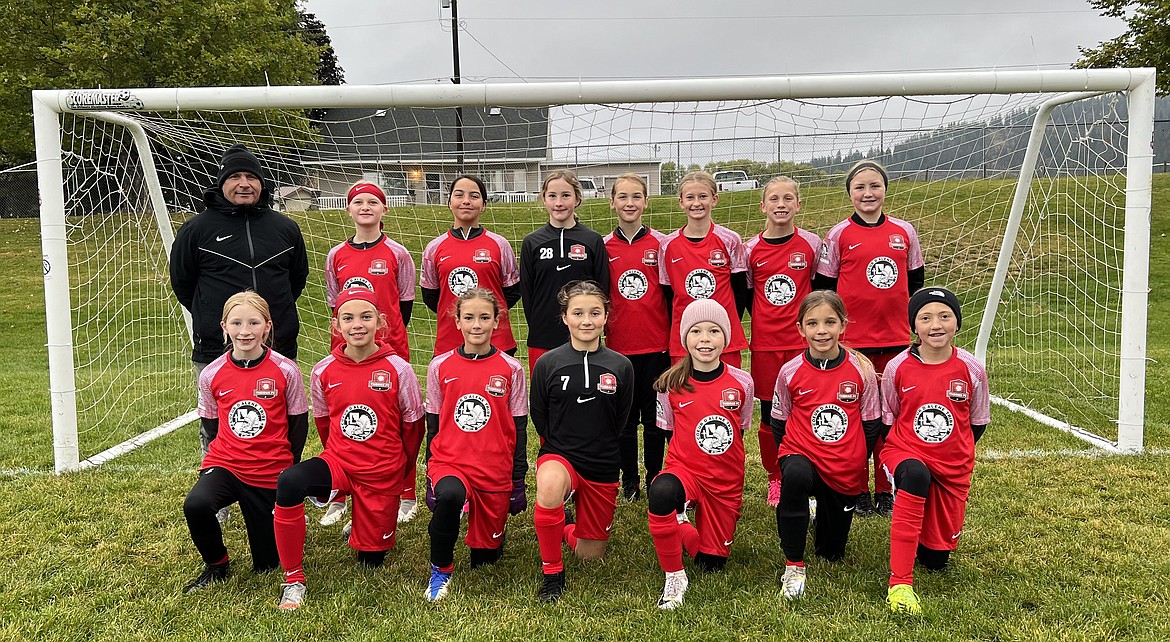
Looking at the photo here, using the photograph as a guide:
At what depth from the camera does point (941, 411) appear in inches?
121

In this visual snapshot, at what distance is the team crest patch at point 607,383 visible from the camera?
125 inches

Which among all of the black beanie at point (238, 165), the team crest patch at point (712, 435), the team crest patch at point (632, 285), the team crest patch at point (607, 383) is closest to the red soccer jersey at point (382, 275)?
the black beanie at point (238, 165)

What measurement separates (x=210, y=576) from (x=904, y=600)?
2.80 metres

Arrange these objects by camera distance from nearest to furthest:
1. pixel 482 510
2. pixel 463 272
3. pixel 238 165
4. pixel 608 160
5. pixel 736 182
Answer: pixel 482 510 < pixel 238 165 < pixel 463 272 < pixel 608 160 < pixel 736 182

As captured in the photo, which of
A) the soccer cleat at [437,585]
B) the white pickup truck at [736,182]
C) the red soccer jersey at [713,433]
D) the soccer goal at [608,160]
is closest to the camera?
the soccer cleat at [437,585]

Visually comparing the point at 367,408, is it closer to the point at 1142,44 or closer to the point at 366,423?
the point at 366,423

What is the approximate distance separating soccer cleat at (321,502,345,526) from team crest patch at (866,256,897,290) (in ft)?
9.90

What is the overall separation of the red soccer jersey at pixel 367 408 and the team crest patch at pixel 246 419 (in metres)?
0.23

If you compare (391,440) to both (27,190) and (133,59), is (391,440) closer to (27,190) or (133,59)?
(133,59)

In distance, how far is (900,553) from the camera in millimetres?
2844

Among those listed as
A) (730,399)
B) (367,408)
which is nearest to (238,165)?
(367,408)

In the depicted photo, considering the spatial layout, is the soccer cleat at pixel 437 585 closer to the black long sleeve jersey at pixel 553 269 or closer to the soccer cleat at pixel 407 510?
the soccer cleat at pixel 407 510

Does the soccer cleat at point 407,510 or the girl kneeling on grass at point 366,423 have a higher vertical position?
the girl kneeling on grass at point 366,423

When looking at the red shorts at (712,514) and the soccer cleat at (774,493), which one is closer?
the red shorts at (712,514)
